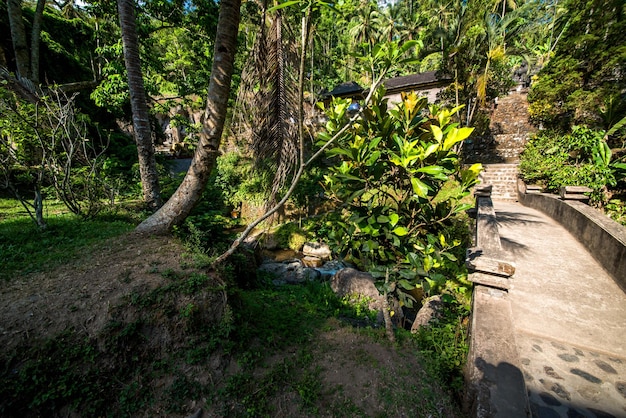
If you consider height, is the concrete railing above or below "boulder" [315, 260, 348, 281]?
above

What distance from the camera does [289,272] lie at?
6.57m

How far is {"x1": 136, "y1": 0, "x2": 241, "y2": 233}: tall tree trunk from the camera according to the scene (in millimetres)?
3479

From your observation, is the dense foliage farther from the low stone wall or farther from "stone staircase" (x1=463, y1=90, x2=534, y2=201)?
"stone staircase" (x1=463, y1=90, x2=534, y2=201)

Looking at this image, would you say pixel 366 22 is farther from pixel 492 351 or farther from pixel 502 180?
pixel 492 351

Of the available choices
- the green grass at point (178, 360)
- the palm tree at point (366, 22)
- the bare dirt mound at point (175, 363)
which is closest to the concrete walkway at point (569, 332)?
the green grass at point (178, 360)

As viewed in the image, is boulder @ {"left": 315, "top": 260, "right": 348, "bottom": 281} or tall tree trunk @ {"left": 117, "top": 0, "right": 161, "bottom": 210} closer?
tall tree trunk @ {"left": 117, "top": 0, "right": 161, "bottom": 210}

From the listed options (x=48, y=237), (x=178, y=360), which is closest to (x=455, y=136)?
(x=178, y=360)

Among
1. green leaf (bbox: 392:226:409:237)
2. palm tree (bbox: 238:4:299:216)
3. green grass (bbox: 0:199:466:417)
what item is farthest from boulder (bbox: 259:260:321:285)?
green leaf (bbox: 392:226:409:237)

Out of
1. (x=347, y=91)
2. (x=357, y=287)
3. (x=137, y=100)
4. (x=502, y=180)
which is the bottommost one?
(x=357, y=287)

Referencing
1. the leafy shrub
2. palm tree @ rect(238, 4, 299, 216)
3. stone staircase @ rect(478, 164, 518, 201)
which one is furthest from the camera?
stone staircase @ rect(478, 164, 518, 201)

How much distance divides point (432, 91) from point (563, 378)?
2042 centimetres

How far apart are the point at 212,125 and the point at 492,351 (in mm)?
4545

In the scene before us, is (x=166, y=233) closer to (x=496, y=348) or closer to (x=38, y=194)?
(x=38, y=194)

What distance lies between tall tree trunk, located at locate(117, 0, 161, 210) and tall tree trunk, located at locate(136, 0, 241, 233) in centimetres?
163
